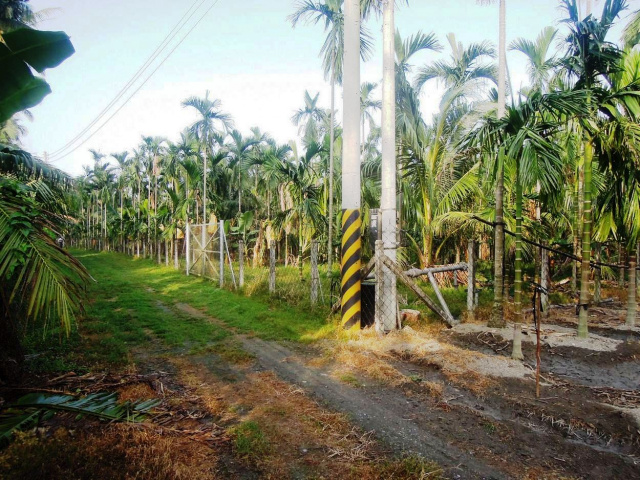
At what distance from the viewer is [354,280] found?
6867 mm

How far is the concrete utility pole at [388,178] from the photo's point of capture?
6.59 m

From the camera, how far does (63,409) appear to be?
2.91 meters

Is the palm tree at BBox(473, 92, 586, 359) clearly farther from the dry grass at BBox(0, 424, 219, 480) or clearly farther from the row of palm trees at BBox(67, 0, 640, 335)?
the dry grass at BBox(0, 424, 219, 480)

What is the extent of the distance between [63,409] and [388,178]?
18.3 ft

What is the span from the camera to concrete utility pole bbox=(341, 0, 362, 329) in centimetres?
684

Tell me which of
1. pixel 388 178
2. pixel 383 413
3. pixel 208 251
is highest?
pixel 388 178

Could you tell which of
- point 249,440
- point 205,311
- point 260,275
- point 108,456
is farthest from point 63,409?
point 260,275

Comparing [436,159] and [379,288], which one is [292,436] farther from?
[436,159]

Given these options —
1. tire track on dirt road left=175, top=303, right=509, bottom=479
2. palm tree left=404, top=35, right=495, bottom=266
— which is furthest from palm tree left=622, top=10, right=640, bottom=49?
tire track on dirt road left=175, top=303, right=509, bottom=479

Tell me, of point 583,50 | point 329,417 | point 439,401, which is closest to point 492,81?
point 583,50

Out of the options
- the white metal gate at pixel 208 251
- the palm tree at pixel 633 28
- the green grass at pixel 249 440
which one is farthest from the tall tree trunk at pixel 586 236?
the palm tree at pixel 633 28

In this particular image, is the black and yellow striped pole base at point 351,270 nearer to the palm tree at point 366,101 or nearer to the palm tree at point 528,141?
the palm tree at point 528,141

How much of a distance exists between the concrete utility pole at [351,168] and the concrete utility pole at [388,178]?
49cm

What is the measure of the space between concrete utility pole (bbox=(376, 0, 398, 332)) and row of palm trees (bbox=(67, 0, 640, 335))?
1232 millimetres
